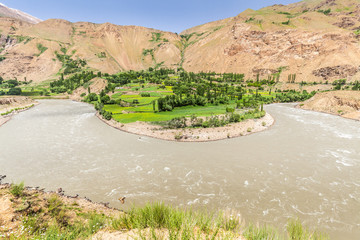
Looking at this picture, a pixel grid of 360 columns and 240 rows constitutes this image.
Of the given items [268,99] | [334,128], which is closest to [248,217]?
[334,128]

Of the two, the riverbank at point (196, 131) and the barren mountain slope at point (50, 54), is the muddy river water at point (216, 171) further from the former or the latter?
the barren mountain slope at point (50, 54)

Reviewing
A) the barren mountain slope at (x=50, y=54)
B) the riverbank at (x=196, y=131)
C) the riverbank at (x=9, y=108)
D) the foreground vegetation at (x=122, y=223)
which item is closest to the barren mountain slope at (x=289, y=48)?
the barren mountain slope at (x=50, y=54)

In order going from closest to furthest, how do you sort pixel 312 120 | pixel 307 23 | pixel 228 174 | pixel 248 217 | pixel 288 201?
pixel 248 217, pixel 288 201, pixel 228 174, pixel 312 120, pixel 307 23

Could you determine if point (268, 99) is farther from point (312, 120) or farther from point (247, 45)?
point (247, 45)

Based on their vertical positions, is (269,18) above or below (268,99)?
above

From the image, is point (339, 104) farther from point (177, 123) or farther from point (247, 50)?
point (247, 50)

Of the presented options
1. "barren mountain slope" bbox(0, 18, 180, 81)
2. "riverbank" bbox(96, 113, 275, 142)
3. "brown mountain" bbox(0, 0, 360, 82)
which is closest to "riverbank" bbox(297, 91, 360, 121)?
"riverbank" bbox(96, 113, 275, 142)

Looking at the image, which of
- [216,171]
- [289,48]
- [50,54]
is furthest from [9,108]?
[289,48]
